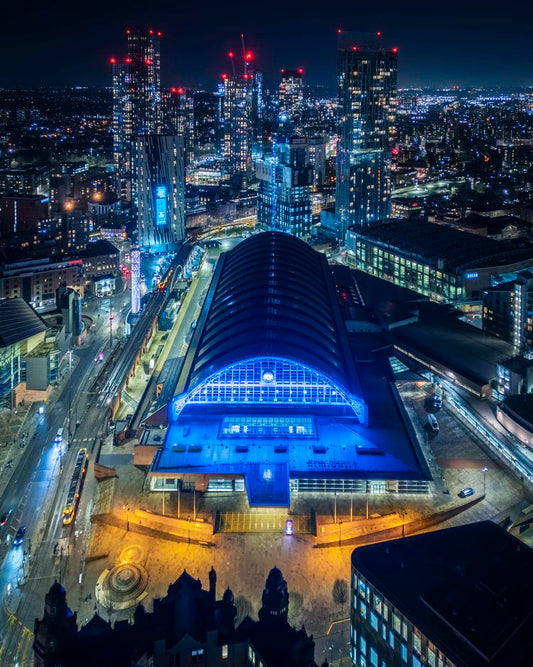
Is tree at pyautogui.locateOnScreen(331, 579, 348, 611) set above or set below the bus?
below

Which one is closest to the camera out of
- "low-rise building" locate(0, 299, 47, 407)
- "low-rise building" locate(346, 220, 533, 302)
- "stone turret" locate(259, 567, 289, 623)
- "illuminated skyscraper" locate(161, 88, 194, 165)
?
"stone turret" locate(259, 567, 289, 623)

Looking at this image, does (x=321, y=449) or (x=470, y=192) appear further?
(x=470, y=192)

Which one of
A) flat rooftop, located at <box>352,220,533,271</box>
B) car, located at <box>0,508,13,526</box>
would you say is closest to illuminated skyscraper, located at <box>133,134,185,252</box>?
flat rooftop, located at <box>352,220,533,271</box>

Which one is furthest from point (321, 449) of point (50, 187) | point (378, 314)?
point (50, 187)

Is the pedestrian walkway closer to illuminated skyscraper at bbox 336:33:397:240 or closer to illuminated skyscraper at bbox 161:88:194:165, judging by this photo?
illuminated skyscraper at bbox 336:33:397:240

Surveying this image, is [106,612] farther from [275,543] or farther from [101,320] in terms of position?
[101,320]
